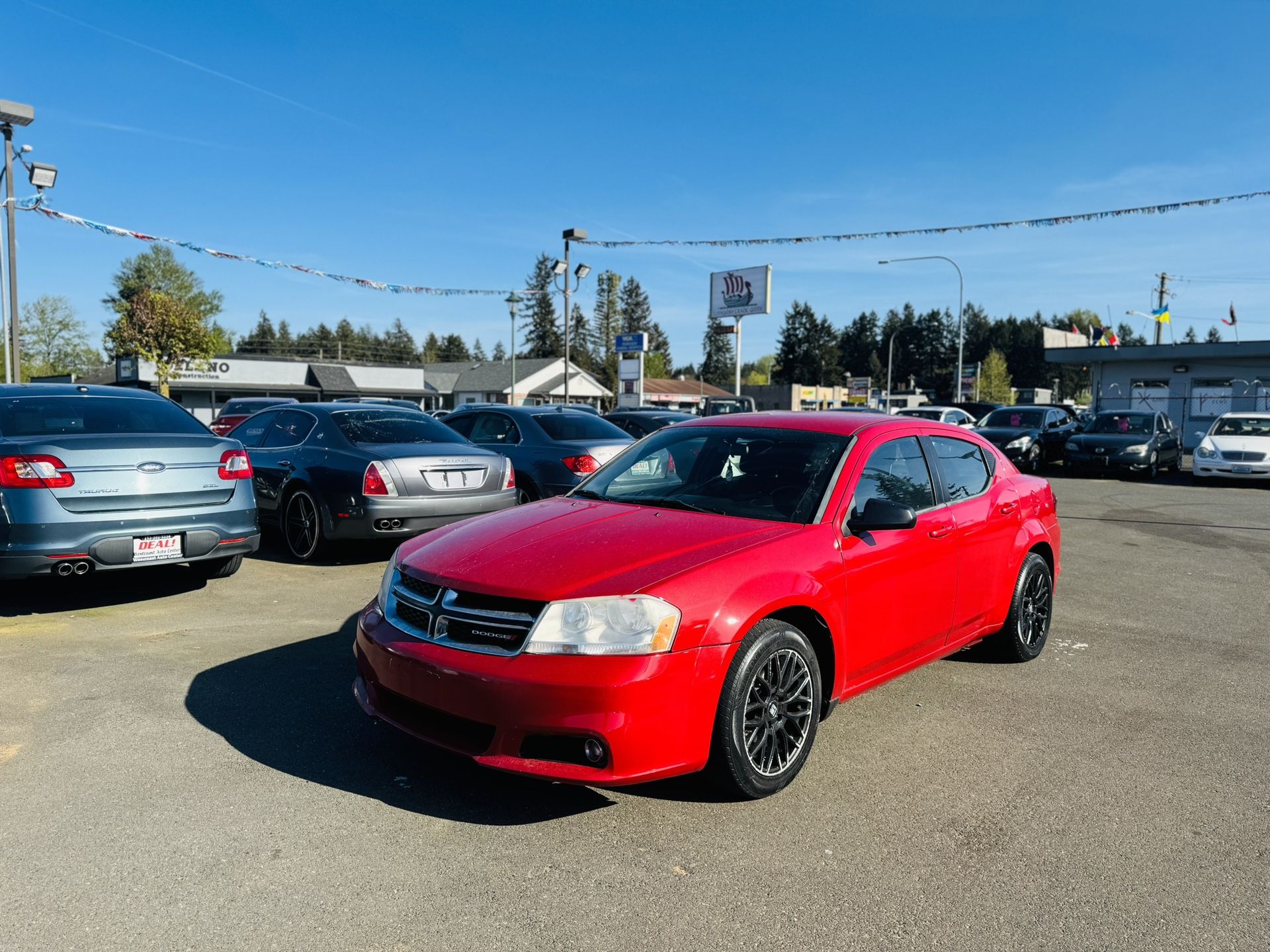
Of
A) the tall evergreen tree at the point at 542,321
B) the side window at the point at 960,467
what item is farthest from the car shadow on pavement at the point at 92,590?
the tall evergreen tree at the point at 542,321

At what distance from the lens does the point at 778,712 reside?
351 cm

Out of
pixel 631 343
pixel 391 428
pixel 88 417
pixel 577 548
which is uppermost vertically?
pixel 631 343

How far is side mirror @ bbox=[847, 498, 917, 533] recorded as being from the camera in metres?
3.88

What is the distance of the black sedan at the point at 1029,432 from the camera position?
21.0m

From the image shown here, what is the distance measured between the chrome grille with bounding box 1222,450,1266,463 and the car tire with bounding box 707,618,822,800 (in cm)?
1784

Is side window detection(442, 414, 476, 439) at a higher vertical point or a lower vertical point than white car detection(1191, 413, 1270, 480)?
higher

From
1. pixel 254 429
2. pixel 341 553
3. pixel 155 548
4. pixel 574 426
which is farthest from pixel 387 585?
pixel 574 426

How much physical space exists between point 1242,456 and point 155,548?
19.0 metres

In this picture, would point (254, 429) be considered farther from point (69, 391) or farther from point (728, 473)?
point (728, 473)

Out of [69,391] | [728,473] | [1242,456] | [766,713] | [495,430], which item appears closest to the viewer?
[766,713]

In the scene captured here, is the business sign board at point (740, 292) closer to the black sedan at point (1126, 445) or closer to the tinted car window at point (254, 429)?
the black sedan at point (1126, 445)

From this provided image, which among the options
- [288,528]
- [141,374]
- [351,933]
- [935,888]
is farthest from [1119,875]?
[141,374]

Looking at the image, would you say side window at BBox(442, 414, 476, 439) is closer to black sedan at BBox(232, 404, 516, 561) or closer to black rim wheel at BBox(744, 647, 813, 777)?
black sedan at BBox(232, 404, 516, 561)

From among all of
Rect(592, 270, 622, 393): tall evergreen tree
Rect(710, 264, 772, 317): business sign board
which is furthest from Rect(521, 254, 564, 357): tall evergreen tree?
Rect(710, 264, 772, 317): business sign board
